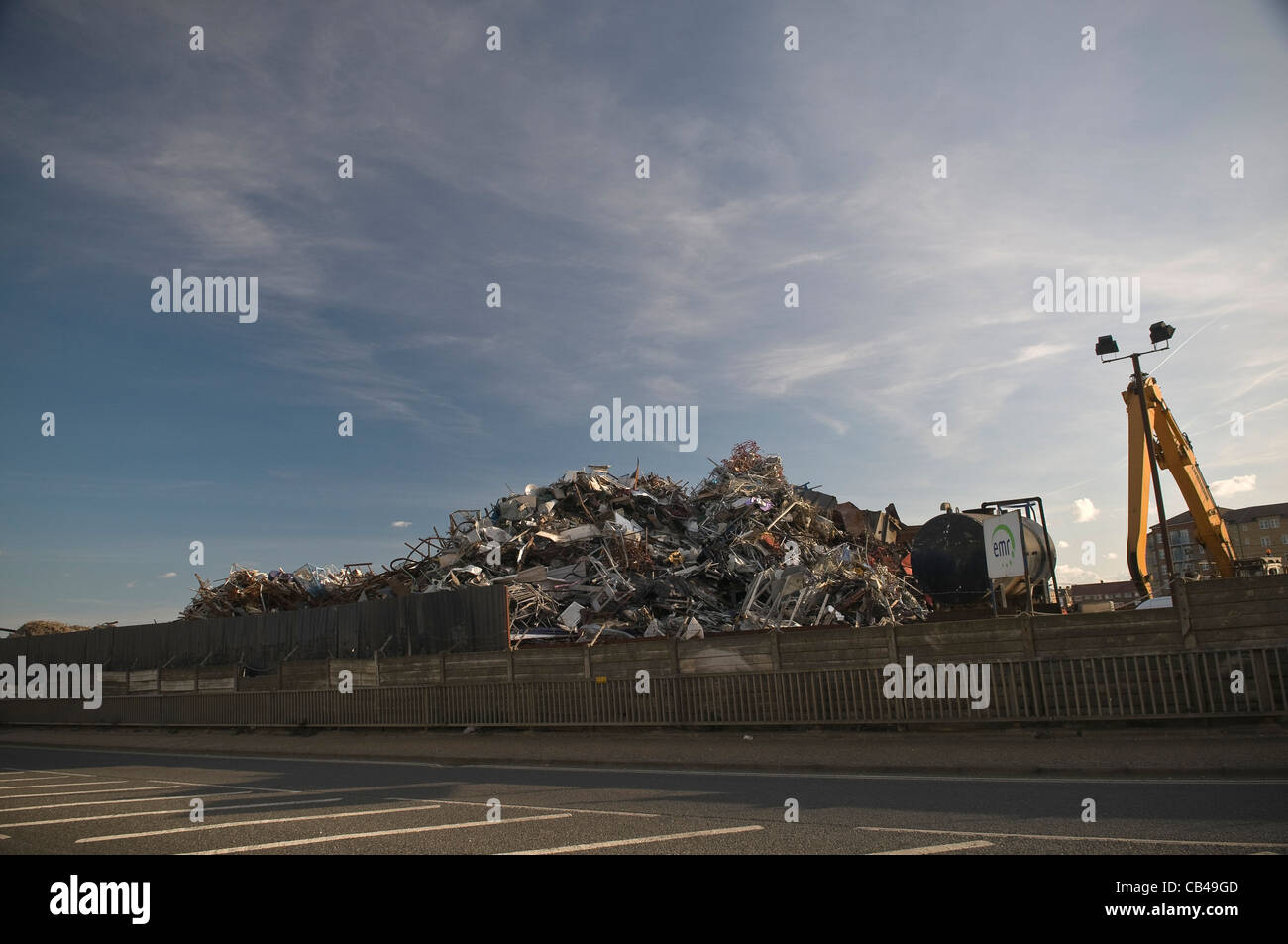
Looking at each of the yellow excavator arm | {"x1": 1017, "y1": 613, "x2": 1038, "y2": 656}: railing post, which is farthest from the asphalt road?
the yellow excavator arm

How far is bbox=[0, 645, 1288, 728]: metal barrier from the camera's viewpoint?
11641mm

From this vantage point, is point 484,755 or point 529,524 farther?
point 529,524

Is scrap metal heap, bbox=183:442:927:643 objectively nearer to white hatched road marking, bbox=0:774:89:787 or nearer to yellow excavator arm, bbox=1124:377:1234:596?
yellow excavator arm, bbox=1124:377:1234:596

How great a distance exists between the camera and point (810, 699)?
14.5m

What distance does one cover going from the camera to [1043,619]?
12.9 meters

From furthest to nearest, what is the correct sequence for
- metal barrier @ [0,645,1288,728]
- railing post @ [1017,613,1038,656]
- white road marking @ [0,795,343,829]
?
railing post @ [1017,613,1038,656] < metal barrier @ [0,645,1288,728] < white road marking @ [0,795,343,829]

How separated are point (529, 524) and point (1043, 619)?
16987mm

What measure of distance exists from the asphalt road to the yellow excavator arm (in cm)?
1270

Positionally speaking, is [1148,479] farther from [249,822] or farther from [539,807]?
[249,822]
